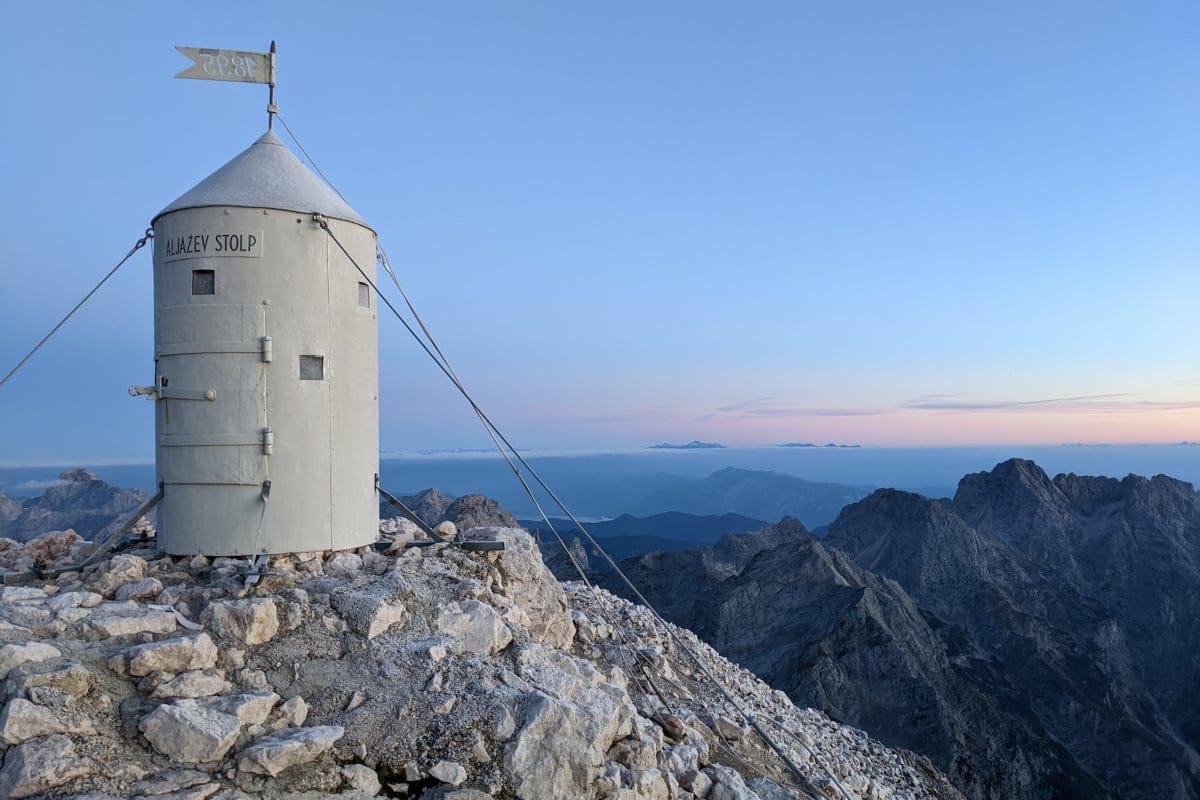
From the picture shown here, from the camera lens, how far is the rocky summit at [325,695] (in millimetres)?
6758

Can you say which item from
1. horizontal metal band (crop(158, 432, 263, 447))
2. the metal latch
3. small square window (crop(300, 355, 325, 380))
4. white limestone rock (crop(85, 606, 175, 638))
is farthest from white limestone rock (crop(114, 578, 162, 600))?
small square window (crop(300, 355, 325, 380))

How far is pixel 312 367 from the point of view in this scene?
1012 cm

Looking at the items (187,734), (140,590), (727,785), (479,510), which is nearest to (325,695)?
(187,734)

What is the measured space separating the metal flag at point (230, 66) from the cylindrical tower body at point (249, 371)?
190 cm

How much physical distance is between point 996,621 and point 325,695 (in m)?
98.4

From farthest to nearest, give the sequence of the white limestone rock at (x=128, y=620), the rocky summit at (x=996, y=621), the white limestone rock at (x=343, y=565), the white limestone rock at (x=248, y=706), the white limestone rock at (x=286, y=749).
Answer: the rocky summit at (x=996, y=621) → the white limestone rock at (x=343, y=565) → the white limestone rock at (x=128, y=620) → the white limestone rock at (x=248, y=706) → the white limestone rock at (x=286, y=749)

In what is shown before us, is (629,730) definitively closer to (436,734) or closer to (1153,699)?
(436,734)

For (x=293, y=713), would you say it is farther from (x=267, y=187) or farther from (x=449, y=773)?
(x=267, y=187)

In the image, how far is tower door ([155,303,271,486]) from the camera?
9828mm

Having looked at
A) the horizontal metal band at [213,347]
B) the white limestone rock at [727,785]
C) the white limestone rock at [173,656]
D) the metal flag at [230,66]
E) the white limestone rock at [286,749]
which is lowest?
the white limestone rock at [727,785]

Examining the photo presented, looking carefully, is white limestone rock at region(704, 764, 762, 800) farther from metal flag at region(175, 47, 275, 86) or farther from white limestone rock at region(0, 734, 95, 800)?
metal flag at region(175, 47, 275, 86)

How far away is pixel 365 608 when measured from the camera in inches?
344

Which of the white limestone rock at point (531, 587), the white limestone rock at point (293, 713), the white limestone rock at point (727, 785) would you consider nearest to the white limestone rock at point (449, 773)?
the white limestone rock at point (293, 713)

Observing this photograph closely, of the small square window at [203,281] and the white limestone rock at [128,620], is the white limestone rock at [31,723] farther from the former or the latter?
the small square window at [203,281]
